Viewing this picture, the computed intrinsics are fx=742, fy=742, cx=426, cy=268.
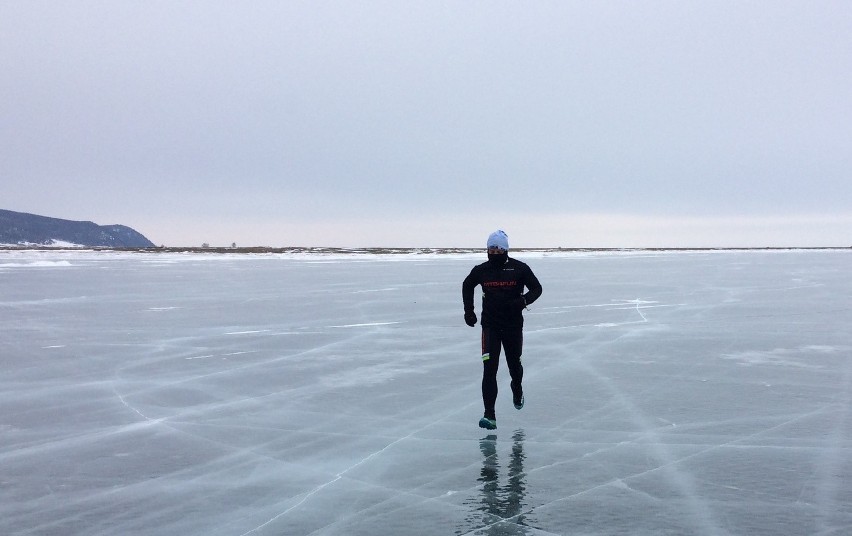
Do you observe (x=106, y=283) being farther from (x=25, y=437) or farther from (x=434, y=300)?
(x=25, y=437)

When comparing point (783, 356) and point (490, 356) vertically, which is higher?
point (490, 356)

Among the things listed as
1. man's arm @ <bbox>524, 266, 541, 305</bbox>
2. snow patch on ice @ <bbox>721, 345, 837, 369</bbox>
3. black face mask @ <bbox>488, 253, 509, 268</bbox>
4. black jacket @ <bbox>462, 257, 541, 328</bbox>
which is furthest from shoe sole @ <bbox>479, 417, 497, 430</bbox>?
snow patch on ice @ <bbox>721, 345, 837, 369</bbox>

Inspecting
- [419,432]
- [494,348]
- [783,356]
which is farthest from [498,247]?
[783,356]

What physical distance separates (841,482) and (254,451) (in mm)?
4214

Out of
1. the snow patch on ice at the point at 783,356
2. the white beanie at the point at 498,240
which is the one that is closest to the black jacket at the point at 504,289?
the white beanie at the point at 498,240

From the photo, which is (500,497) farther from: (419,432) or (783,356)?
(783,356)

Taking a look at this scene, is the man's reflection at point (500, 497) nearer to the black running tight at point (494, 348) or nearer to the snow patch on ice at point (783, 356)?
the black running tight at point (494, 348)

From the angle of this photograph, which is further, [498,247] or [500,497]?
[498,247]

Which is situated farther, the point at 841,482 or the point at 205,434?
the point at 205,434

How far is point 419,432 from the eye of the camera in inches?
252

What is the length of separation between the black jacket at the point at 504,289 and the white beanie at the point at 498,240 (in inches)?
6.1

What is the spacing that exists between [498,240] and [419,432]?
1.80 meters

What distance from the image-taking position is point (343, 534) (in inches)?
163

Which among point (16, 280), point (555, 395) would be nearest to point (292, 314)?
point (555, 395)
